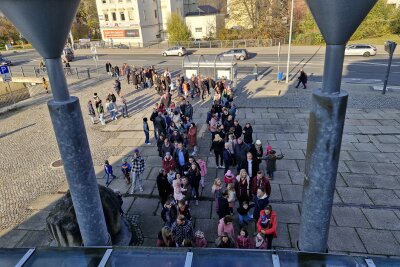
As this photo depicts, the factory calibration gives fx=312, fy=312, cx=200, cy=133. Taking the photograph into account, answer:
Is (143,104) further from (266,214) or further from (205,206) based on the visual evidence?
(266,214)

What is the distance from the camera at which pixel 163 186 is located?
834cm

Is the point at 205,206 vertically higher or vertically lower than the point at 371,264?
lower

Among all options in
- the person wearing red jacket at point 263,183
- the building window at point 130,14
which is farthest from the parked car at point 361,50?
the building window at point 130,14

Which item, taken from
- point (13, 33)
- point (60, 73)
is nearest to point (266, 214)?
point (60, 73)

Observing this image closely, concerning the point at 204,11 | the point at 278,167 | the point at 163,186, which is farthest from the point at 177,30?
the point at 163,186

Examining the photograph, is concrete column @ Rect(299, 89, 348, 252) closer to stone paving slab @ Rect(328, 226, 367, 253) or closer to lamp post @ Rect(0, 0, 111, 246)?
Answer: stone paving slab @ Rect(328, 226, 367, 253)

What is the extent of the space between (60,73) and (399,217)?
856 cm

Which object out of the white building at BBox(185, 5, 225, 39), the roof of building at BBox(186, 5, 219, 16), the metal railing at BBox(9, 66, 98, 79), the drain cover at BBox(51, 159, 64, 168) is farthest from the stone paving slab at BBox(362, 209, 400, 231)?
the roof of building at BBox(186, 5, 219, 16)

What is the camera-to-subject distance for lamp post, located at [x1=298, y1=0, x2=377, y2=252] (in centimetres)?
351

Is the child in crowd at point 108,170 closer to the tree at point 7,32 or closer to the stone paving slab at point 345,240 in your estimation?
the stone paving slab at point 345,240

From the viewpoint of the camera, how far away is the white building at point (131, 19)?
1880 inches

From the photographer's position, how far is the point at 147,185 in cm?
1014

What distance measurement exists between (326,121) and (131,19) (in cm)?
4896

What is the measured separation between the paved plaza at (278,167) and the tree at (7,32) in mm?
46422
